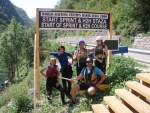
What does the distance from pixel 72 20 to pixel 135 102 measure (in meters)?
4.08

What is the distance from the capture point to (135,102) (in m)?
4.32

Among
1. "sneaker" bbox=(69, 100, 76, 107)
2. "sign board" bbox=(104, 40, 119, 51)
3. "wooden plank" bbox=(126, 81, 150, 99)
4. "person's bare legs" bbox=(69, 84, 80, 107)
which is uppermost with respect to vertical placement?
"sign board" bbox=(104, 40, 119, 51)

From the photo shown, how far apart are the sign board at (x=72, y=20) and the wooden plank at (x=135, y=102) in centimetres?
317

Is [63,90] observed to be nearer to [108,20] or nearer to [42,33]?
[108,20]

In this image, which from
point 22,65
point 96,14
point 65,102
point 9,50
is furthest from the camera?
point 22,65

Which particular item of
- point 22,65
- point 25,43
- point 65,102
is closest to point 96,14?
A: point 65,102

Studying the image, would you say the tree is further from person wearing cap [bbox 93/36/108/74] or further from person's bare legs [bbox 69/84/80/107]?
person's bare legs [bbox 69/84/80/107]

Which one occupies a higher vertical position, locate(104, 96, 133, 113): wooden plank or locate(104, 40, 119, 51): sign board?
locate(104, 40, 119, 51): sign board

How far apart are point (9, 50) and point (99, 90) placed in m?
38.0

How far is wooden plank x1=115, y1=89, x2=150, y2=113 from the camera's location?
13.0ft

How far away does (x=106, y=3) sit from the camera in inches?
1626

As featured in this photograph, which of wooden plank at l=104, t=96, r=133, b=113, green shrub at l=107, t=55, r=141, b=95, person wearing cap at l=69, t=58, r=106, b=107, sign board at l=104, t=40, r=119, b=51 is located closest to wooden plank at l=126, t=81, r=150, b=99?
wooden plank at l=104, t=96, r=133, b=113

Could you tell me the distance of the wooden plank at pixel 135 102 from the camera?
395 centimetres

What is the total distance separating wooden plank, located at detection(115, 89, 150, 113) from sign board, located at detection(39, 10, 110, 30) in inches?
125
